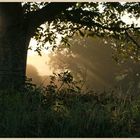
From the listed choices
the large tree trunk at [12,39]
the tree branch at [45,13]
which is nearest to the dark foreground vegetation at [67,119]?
the large tree trunk at [12,39]

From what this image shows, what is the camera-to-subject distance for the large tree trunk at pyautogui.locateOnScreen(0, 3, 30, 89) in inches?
584

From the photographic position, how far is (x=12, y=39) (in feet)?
49.6

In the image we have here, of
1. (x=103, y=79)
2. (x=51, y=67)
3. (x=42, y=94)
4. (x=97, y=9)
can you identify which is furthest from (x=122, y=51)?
(x=51, y=67)

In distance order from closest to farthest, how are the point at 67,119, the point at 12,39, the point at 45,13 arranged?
the point at 67,119 → the point at 12,39 → the point at 45,13

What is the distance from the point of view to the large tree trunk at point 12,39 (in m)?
14.8

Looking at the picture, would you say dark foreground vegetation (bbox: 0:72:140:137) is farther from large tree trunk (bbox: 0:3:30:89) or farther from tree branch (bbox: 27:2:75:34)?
tree branch (bbox: 27:2:75:34)

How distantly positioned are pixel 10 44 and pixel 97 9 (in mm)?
5773

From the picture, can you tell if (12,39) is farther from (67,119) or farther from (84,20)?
(67,119)

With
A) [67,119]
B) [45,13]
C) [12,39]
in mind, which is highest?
[45,13]

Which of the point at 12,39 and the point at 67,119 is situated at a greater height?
the point at 12,39

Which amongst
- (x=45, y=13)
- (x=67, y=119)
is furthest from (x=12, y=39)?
(x=67, y=119)

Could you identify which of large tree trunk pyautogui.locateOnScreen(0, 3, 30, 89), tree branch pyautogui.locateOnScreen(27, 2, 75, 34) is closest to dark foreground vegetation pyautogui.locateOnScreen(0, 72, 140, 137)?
large tree trunk pyautogui.locateOnScreen(0, 3, 30, 89)

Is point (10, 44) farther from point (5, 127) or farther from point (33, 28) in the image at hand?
point (5, 127)

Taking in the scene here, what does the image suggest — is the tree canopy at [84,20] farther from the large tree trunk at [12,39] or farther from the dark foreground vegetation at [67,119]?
the dark foreground vegetation at [67,119]
